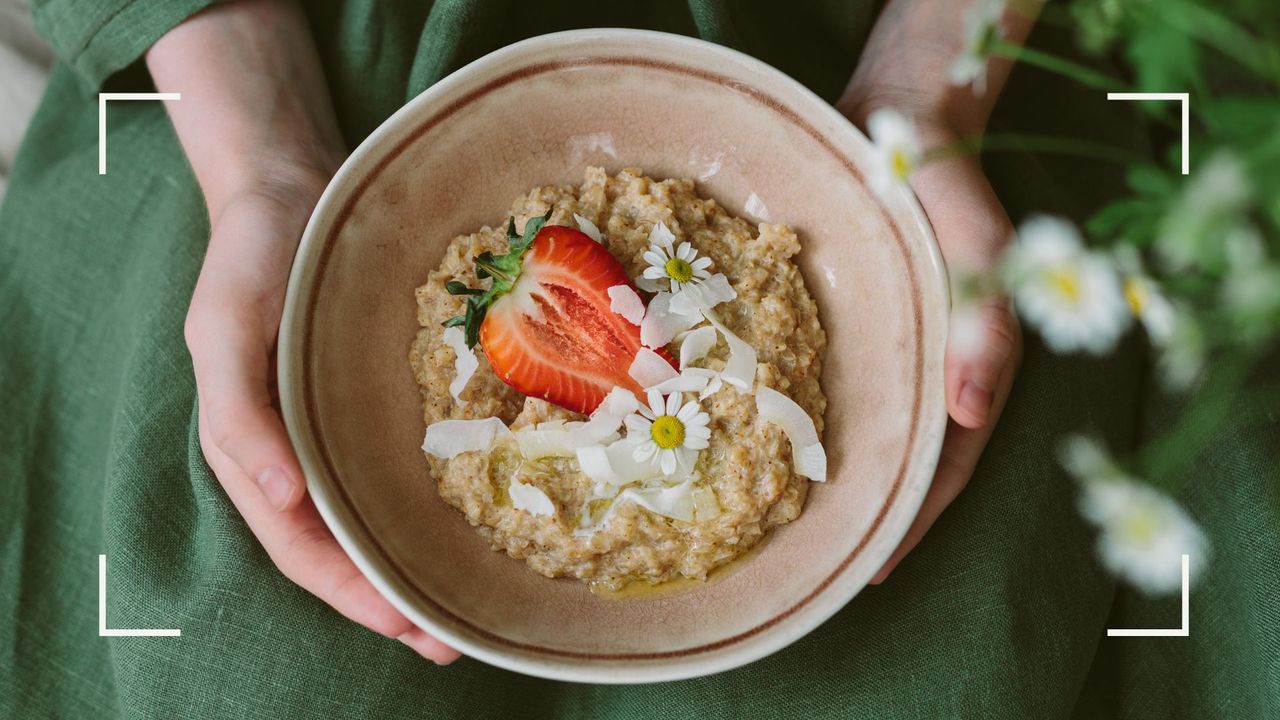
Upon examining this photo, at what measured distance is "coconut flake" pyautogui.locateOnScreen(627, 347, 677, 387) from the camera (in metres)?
1.16

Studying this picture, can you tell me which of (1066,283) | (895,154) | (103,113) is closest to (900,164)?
(895,154)

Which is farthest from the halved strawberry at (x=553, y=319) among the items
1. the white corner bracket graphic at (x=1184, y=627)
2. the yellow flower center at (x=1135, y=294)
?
the white corner bracket graphic at (x=1184, y=627)

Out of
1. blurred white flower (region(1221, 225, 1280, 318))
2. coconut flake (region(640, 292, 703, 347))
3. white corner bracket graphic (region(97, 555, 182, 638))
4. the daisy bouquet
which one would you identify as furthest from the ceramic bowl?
blurred white flower (region(1221, 225, 1280, 318))

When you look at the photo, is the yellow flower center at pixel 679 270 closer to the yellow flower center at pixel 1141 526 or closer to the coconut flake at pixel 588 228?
the coconut flake at pixel 588 228

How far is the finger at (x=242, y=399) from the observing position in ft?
3.51

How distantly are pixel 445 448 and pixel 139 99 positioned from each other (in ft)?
2.89

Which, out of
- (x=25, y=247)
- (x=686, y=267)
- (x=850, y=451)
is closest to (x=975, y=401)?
(x=850, y=451)

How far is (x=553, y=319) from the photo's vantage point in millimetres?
1152

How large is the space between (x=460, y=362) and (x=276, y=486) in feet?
0.83

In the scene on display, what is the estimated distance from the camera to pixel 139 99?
5.20 ft

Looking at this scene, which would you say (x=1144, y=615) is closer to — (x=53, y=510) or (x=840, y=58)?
(x=840, y=58)

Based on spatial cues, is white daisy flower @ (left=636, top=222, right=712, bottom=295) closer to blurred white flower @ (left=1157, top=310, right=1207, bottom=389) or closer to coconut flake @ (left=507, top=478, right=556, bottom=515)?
coconut flake @ (left=507, top=478, right=556, bottom=515)

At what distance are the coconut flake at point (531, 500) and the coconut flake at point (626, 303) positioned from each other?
0.74ft

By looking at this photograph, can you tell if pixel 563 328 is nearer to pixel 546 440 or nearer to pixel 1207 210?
pixel 546 440
